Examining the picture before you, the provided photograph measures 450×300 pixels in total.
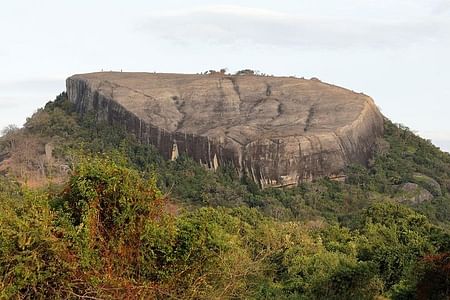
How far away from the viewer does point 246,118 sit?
2744 inches

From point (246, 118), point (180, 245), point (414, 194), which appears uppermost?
point (246, 118)

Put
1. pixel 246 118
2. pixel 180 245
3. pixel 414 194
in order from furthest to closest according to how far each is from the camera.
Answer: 1. pixel 246 118
2. pixel 414 194
3. pixel 180 245

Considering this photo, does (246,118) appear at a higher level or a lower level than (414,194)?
higher

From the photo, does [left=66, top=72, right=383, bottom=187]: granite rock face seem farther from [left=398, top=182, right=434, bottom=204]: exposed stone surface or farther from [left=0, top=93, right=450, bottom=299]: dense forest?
[left=398, top=182, right=434, bottom=204]: exposed stone surface

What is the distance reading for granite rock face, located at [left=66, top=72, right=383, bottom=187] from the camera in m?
63.8

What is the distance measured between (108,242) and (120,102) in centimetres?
6157

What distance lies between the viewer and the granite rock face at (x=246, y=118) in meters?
63.8

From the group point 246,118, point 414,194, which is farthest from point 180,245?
point 246,118

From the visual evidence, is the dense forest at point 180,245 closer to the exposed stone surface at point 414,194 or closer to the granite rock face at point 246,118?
the exposed stone surface at point 414,194

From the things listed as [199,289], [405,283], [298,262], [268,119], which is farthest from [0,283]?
[268,119]

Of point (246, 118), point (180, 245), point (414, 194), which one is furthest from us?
point (246, 118)

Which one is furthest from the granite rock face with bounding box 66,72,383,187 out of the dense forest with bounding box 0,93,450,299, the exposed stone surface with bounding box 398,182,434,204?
the exposed stone surface with bounding box 398,182,434,204

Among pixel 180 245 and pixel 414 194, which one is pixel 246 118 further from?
pixel 180 245

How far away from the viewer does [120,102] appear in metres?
73.8
